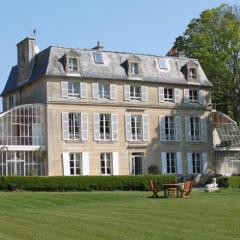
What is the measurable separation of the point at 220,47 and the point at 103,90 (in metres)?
11.7

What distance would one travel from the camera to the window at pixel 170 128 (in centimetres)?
4312

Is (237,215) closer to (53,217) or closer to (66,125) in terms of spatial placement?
(53,217)

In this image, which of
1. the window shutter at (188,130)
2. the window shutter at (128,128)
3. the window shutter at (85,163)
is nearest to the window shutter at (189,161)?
the window shutter at (188,130)

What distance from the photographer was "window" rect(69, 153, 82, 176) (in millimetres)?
38906

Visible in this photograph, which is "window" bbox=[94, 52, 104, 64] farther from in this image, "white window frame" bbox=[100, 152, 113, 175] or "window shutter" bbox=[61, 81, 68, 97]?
"white window frame" bbox=[100, 152, 113, 175]

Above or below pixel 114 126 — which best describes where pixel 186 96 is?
above

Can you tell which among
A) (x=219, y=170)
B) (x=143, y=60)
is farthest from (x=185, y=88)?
(x=219, y=170)

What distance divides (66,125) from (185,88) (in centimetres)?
1068

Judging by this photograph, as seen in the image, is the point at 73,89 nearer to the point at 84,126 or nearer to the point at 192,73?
the point at 84,126

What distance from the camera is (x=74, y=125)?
3944 cm

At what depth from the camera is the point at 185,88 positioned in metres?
44.4

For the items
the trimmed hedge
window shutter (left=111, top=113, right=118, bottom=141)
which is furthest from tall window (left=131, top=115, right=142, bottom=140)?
the trimmed hedge

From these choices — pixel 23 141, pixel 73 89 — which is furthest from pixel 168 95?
pixel 23 141

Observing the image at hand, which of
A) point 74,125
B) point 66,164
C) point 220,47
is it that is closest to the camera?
point 66,164
